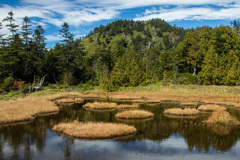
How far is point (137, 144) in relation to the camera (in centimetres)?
1950

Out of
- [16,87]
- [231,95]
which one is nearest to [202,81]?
[231,95]

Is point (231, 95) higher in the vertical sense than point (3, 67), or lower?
lower

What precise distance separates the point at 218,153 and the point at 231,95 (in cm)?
3831

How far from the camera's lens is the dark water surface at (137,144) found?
1692 cm

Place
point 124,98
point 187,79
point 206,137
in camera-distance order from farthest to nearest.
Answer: point 187,79 → point 124,98 → point 206,137

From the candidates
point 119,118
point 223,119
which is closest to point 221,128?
point 223,119

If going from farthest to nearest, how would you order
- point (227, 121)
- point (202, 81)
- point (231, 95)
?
1. point (202, 81)
2. point (231, 95)
3. point (227, 121)

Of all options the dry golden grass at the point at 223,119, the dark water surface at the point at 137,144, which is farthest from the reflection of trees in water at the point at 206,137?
the dry golden grass at the point at 223,119

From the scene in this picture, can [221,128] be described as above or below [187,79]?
below

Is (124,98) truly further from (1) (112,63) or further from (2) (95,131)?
(1) (112,63)

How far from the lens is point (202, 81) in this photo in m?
80.2

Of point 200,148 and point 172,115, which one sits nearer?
point 200,148

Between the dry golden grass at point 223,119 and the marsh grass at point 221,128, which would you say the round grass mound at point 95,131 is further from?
the dry golden grass at point 223,119

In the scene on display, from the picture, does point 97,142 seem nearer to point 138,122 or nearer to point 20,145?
point 20,145
